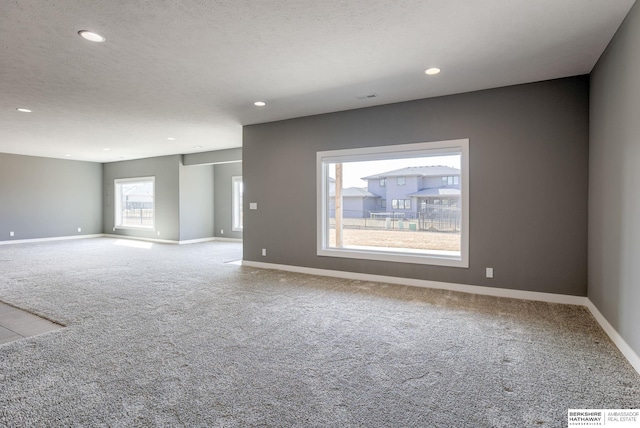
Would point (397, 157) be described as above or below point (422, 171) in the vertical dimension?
above

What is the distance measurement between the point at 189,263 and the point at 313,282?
2.86 metres

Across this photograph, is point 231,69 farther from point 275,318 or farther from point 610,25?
point 610,25

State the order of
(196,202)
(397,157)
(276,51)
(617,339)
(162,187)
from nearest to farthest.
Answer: (617,339)
(276,51)
(397,157)
(162,187)
(196,202)

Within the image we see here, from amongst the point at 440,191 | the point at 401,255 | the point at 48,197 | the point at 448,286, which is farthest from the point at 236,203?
the point at 448,286

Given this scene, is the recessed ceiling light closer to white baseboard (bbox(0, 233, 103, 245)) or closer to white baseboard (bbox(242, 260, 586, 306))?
white baseboard (bbox(242, 260, 586, 306))

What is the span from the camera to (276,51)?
3.15 m

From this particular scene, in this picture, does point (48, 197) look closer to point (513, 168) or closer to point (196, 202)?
point (196, 202)

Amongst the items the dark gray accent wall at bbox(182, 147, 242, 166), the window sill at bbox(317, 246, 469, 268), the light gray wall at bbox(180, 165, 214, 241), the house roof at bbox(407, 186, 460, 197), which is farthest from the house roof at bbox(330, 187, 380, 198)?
the light gray wall at bbox(180, 165, 214, 241)

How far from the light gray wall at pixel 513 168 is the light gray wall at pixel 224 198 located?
217 inches

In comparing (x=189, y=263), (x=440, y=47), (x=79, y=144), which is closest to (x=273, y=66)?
(x=440, y=47)

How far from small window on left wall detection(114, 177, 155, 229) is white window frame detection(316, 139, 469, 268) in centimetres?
685

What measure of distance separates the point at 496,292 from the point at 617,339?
1.48 m

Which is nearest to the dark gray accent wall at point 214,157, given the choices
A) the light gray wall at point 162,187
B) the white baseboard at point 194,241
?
the light gray wall at point 162,187

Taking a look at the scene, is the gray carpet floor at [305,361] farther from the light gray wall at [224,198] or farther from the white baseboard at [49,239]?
the white baseboard at [49,239]
